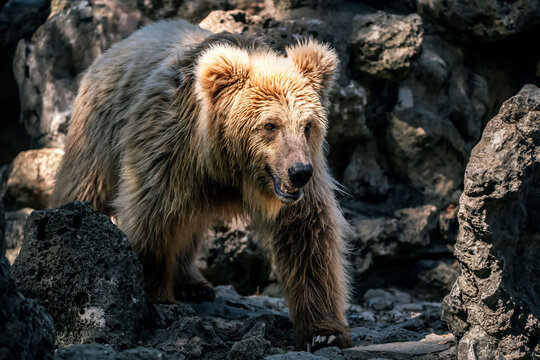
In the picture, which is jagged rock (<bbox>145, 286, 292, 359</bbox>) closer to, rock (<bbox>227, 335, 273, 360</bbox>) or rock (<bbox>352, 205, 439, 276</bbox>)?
rock (<bbox>227, 335, 273, 360</bbox>)

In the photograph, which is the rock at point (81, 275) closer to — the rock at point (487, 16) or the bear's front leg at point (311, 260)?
the bear's front leg at point (311, 260)

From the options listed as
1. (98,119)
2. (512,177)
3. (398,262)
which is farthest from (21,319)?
(398,262)

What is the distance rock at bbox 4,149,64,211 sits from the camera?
7266 millimetres

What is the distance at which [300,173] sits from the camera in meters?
4.11

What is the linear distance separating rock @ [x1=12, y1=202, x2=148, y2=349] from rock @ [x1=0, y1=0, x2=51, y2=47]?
193 inches

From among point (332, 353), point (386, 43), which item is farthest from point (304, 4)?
point (332, 353)

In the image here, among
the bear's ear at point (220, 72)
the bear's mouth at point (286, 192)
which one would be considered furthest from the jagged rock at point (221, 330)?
the bear's ear at point (220, 72)

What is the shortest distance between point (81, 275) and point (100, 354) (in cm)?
125

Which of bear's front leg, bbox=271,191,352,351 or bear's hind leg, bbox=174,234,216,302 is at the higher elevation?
bear's front leg, bbox=271,191,352,351

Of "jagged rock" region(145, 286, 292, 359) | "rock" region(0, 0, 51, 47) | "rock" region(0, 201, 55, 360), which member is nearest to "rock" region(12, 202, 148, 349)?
"jagged rock" region(145, 286, 292, 359)

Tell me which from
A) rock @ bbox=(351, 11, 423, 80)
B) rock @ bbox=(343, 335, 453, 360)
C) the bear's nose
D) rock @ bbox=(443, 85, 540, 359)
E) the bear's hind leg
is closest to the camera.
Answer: rock @ bbox=(443, 85, 540, 359)

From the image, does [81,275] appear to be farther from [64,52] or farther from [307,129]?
[64,52]

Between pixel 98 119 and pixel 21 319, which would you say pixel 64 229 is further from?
Answer: pixel 98 119

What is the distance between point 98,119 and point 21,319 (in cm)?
320
